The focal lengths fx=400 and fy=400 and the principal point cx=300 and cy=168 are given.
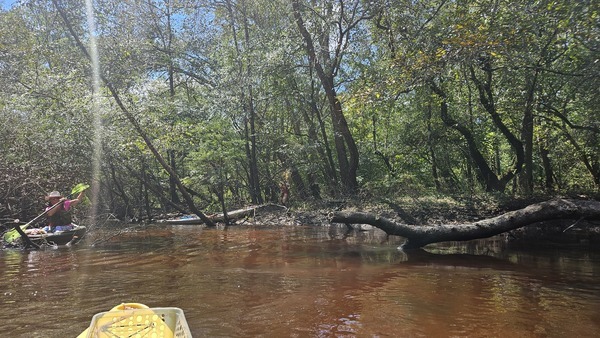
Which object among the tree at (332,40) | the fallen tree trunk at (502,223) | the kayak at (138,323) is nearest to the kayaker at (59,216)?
the fallen tree trunk at (502,223)

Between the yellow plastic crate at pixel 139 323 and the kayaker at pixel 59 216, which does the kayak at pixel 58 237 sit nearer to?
the kayaker at pixel 59 216

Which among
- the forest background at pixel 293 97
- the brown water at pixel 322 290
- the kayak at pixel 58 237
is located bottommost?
the brown water at pixel 322 290

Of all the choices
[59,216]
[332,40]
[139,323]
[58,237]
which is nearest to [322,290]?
[139,323]

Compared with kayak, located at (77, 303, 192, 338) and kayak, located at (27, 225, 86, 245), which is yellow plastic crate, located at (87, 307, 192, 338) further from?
kayak, located at (27, 225, 86, 245)

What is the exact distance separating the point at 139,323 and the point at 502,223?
304 inches

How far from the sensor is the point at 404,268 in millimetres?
7375

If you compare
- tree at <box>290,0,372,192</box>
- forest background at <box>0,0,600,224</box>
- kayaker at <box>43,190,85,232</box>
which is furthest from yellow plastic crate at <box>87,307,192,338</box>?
tree at <box>290,0,372,192</box>

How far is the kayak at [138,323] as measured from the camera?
11.8 feet

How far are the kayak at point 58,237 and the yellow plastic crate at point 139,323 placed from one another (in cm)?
962

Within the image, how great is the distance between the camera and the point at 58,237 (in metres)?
11.8

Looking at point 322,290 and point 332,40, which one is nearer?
point 322,290

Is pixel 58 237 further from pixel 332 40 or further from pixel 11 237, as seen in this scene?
pixel 332 40

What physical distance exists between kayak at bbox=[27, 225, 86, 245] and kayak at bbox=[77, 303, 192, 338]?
31.1 feet

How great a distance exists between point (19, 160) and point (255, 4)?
39.5ft
